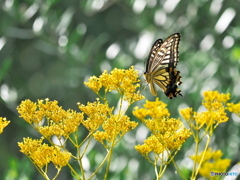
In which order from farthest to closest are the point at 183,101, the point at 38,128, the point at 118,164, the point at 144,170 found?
the point at 183,101 < the point at 144,170 < the point at 118,164 < the point at 38,128

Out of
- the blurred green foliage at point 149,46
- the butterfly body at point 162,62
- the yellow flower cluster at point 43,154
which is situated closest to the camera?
the yellow flower cluster at point 43,154

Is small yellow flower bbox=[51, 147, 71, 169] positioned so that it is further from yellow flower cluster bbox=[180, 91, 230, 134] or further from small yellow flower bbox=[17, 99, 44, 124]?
yellow flower cluster bbox=[180, 91, 230, 134]

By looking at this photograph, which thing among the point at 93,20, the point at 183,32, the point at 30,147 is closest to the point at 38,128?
the point at 30,147

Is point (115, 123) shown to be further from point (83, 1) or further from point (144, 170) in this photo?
point (83, 1)

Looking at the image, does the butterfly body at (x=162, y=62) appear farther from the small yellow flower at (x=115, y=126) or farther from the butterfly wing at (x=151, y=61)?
the small yellow flower at (x=115, y=126)

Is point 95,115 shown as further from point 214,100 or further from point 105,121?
point 214,100

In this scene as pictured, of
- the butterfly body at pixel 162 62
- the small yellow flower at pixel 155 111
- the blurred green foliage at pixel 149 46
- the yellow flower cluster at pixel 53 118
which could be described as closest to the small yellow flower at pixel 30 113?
the yellow flower cluster at pixel 53 118

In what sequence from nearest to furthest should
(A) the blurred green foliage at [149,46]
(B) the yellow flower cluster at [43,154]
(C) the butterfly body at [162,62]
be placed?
(B) the yellow flower cluster at [43,154] → (C) the butterfly body at [162,62] → (A) the blurred green foliage at [149,46]
